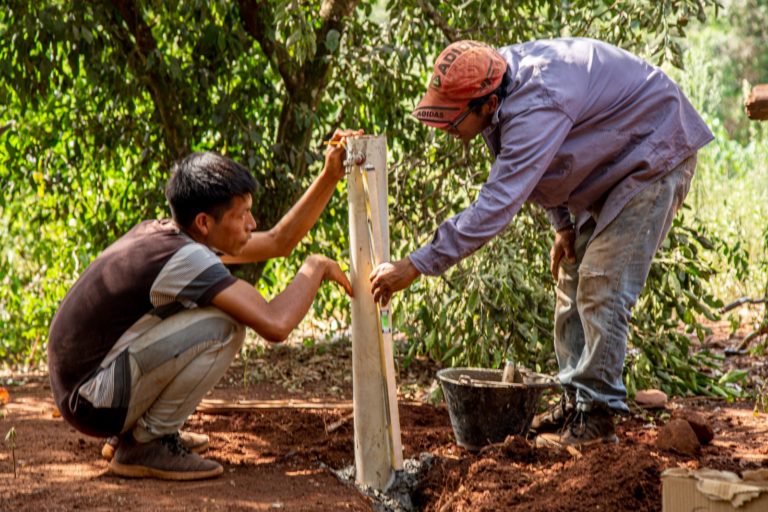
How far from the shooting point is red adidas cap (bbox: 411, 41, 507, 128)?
2.97 metres

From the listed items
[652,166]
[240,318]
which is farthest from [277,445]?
[652,166]

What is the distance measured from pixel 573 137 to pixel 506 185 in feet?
1.18

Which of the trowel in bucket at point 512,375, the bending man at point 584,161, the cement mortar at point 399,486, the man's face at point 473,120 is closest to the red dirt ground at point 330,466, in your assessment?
the cement mortar at point 399,486

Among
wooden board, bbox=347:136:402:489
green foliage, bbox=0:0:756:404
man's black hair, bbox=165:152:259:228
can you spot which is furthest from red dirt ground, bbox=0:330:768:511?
man's black hair, bbox=165:152:259:228

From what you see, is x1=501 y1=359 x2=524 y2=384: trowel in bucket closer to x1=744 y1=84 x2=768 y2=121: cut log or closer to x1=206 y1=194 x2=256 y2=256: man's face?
x1=206 y1=194 x2=256 y2=256: man's face

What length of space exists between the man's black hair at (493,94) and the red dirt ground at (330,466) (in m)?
1.19

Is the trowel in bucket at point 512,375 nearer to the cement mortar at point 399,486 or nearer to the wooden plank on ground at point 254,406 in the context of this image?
the cement mortar at point 399,486

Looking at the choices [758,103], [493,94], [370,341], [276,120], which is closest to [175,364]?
[370,341]

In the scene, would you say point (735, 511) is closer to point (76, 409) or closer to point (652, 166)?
point (652, 166)

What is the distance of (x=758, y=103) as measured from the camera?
7.61 feet

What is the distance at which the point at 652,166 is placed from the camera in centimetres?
318

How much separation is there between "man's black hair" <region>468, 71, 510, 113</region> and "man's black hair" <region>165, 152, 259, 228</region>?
2.57 ft

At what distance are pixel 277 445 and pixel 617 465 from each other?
135 cm

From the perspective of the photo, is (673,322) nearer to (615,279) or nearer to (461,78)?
(615,279)
